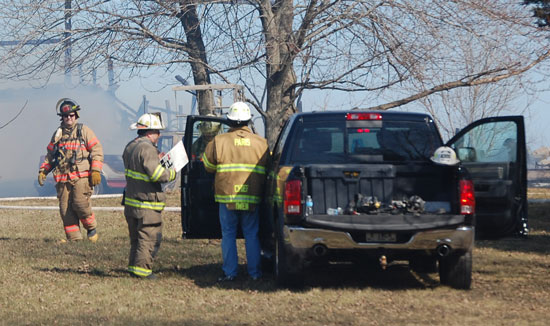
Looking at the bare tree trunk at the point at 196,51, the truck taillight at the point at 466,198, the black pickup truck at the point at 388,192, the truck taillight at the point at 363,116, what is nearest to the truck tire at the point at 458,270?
the black pickup truck at the point at 388,192

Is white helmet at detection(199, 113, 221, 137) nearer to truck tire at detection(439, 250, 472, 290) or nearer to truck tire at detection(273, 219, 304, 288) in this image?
truck tire at detection(273, 219, 304, 288)

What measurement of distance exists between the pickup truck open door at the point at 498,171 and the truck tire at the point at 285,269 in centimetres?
217

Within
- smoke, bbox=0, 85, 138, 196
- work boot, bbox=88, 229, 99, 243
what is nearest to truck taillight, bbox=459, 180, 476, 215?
work boot, bbox=88, 229, 99, 243

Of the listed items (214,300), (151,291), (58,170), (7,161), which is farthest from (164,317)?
(7,161)

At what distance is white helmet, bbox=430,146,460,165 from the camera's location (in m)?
7.36

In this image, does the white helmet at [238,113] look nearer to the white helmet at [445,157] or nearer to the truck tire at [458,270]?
the white helmet at [445,157]

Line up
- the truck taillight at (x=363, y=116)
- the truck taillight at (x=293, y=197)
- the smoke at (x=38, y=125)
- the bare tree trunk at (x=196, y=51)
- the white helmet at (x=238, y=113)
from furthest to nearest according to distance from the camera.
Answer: the smoke at (x=38, y=125) → the bare tree trunk at (x=196, y=51) → the white helmet at (x=238, y=113) → the truck taillight at (x=363, y=116) → the truck taillight at (x=293, y=197)

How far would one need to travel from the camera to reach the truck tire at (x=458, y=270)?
7.55 m

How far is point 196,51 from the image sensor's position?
1545cm

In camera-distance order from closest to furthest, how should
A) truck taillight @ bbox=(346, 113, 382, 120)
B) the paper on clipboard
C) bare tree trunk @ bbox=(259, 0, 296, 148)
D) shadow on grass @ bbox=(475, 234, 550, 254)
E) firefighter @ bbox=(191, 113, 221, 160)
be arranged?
truck taillight @ bbox=(346, 113, 382, 120) < the paper on clipboard < firefighter @ bbox=(191, 113, 221, 160) < shadow on grass @ bbox=(475, 234, 550, 254) < bare tree trunk @ bbox=(259, 0, 296, 148)

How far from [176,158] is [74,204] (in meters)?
4.02

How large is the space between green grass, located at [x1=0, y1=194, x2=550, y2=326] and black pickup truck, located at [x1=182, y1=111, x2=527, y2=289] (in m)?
0.37

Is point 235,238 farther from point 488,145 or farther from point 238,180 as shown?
point 488,145

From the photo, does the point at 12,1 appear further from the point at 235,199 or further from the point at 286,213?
the point at 286,213
